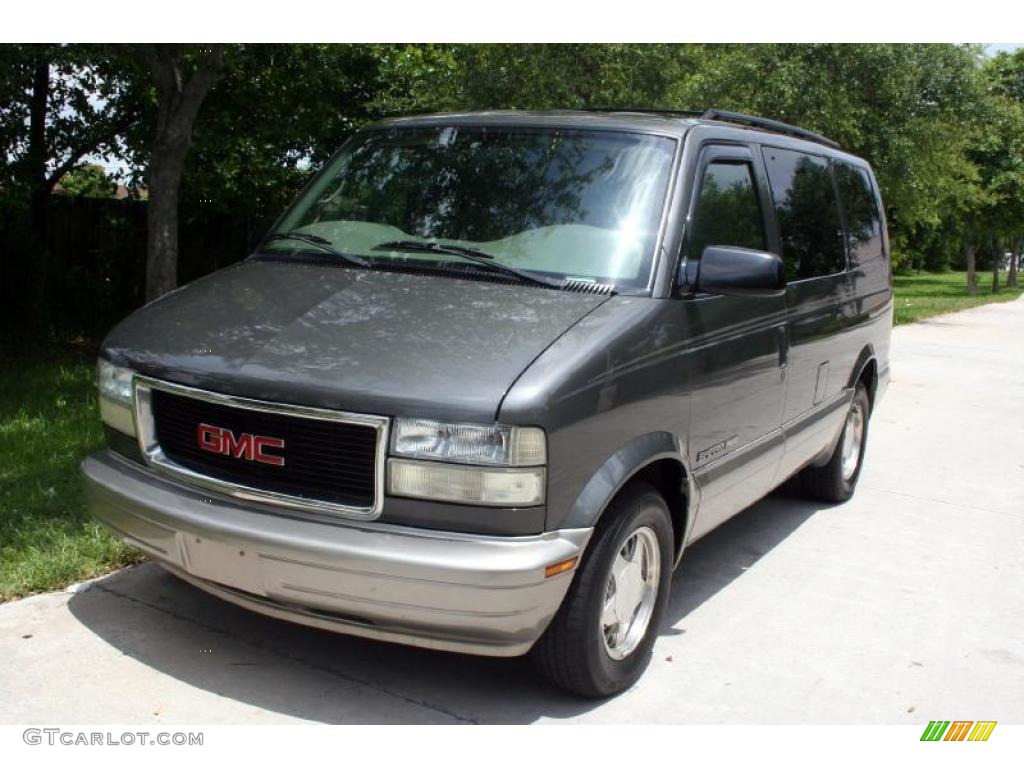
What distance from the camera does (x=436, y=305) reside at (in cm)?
394

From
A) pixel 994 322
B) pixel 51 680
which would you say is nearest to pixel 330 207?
pixel 51 680

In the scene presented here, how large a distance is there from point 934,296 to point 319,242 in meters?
27.8

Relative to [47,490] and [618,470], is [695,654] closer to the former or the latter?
[618,470]

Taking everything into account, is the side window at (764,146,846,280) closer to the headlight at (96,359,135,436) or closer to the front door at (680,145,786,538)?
the front door at (680,145,786,538)

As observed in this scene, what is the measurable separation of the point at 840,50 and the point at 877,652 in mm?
12598

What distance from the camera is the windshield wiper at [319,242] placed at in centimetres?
445

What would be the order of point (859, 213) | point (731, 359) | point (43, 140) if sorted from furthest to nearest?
1. point (43, 140)
2. point (859, 213)
3. point (731, 359)

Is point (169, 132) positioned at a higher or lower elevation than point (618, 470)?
higher

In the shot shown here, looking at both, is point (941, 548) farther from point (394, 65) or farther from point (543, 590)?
point (394, 65)

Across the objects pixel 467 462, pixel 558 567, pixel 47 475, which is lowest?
pixel 47 475

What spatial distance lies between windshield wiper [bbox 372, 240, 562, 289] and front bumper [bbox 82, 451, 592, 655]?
102 centimetres

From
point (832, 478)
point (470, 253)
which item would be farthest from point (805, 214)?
point (470, 253)

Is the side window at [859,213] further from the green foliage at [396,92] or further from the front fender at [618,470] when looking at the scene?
the green foliage at [396,92]

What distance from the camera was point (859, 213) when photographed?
6648 mm
